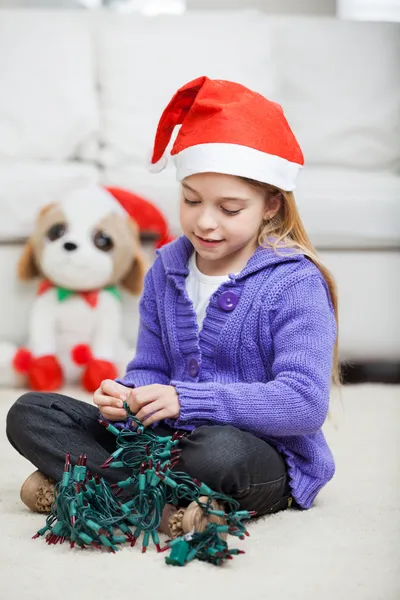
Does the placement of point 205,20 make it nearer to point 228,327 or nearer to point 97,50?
point 97,50

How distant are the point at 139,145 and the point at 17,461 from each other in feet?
3.81

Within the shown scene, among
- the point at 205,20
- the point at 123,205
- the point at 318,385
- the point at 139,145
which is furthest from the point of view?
the point at 205,20

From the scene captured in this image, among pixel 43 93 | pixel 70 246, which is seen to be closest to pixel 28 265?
pixel 70 246

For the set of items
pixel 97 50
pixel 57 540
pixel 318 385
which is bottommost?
pixel 57 540

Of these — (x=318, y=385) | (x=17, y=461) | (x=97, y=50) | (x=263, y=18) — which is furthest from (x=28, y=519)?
(x=263, y=18)

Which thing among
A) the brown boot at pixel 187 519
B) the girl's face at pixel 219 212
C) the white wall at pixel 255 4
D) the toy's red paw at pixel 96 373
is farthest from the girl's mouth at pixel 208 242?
the white wall at pixel 255 4

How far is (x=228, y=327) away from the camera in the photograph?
1.19 metres

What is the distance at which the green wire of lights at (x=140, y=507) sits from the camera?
984 mm

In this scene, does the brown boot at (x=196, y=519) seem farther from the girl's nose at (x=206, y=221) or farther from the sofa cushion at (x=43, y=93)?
the sofa cushion at (x=43, y=93)

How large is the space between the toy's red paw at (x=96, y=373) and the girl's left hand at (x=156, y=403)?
0.87 metres

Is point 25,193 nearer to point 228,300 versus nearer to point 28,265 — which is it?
point 28,265

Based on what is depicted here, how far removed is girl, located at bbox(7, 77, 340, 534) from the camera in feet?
3.60

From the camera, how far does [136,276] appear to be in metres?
2.12

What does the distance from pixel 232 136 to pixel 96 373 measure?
0.92 metres
